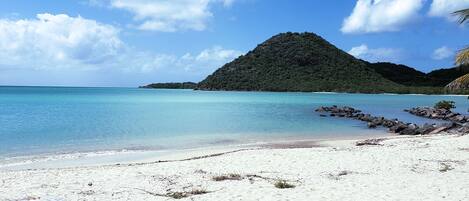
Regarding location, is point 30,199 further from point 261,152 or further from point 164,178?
point 261,152

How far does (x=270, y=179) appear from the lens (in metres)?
11.2

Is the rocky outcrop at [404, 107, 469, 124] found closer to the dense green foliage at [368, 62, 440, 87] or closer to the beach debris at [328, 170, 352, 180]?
the beach debris at [328, 170, 352, 180]


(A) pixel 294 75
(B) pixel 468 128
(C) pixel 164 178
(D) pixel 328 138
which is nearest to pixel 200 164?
(C) pixel 164 178

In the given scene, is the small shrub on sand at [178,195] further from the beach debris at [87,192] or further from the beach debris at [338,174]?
the beach debris at [338,174]

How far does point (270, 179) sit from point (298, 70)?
459 ft

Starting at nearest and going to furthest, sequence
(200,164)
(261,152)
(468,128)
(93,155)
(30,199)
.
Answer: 1. (30,199)
2. (200,164)
3. (261,152)
4. (93,155)
5. (468,128)

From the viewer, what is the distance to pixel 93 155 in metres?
17.9

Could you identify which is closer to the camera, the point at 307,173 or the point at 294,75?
the point at 307,173

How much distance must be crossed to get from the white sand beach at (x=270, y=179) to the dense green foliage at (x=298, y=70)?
129 metres

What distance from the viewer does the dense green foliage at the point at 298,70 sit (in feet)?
474

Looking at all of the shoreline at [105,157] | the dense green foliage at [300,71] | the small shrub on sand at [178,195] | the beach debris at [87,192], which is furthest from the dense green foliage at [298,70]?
the beach debris at [87,192]

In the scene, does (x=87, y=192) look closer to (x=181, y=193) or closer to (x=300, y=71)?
(x=181, y=193)

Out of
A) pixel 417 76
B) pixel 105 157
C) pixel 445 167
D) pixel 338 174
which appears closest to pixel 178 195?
pixel 338 174

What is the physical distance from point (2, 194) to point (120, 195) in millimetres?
2393
